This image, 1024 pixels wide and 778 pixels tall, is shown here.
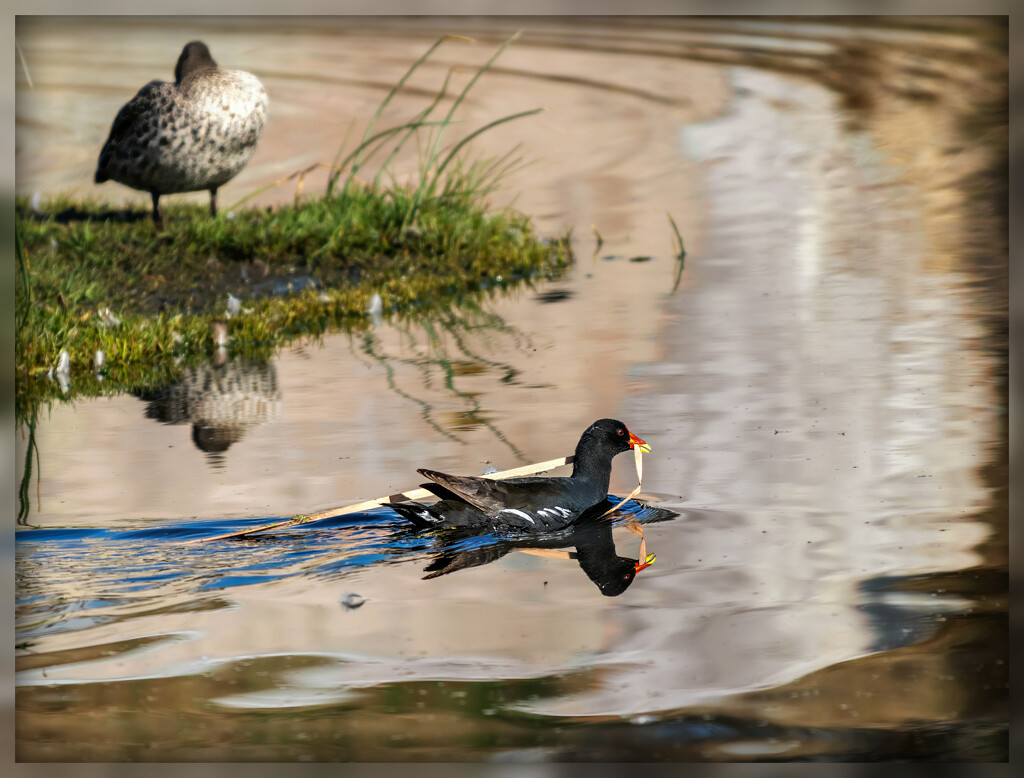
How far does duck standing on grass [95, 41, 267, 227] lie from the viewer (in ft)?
39.1

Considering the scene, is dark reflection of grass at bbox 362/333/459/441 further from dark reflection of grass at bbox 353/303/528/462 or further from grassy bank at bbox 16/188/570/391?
grassy bank at bbox 16/188/570/391

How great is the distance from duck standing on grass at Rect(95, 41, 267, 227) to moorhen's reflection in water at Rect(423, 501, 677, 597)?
263 inches

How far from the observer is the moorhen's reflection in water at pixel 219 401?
805 centimetres

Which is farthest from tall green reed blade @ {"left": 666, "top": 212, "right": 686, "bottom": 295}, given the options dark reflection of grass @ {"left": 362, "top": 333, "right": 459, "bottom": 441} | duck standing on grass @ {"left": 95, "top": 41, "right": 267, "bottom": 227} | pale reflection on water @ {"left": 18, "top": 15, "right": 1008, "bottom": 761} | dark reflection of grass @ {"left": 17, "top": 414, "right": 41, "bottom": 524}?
dark reflection of grass @ {"left": 17, "top": 414, "right": 41, "bottom": 524}

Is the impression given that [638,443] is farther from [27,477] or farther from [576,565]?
[27,477]

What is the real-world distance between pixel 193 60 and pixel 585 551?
758cm

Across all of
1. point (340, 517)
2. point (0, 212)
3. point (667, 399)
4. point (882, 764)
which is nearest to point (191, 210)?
point (667, 399)

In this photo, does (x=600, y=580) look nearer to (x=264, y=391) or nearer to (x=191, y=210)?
(x=264, y=391)

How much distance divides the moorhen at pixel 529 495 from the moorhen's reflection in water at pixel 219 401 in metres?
1.69

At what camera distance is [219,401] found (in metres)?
8.88

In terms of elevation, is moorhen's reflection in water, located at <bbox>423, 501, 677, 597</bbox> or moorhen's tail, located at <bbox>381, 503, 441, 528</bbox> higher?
moorhen's tail, located at <bbox>381, 503, 441, 528</bbox>

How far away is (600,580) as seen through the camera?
18.9 ft

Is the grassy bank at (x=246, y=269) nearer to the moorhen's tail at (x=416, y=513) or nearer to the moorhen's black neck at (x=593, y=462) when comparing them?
the moorhen's tail at (x=416, y=513)

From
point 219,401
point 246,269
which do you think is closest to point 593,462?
point 219,401
